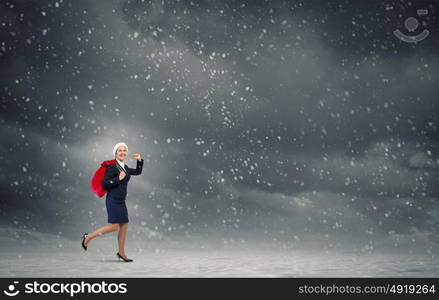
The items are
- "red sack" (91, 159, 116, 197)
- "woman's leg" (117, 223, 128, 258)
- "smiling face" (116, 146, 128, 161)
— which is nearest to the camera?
"red sack" (91, 159, 116, 197)

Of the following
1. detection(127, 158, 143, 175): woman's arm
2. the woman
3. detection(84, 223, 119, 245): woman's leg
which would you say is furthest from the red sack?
detection(84, 223, 119, 245): woman's leg

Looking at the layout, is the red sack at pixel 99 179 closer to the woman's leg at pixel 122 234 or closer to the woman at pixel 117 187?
the woman at pixel 117 187

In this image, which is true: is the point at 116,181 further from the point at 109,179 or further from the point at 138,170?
the point at 138,170

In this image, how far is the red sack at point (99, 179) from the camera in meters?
10.5

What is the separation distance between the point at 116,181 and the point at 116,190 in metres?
0.24

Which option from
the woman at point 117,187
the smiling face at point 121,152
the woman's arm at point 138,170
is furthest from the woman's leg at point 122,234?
the smiling face at point 121,152

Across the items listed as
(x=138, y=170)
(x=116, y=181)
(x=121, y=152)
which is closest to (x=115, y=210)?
(x=116, y=181)

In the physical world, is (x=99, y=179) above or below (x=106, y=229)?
above

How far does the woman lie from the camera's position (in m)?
10.6

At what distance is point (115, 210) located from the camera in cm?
1077

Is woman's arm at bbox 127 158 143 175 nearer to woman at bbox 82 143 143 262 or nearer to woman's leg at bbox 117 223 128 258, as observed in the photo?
woman at bbox 82 143 143 262

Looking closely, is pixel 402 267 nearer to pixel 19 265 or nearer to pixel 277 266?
pixel 277 266

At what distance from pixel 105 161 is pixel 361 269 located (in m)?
6.84

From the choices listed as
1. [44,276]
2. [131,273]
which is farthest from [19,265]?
[131,273]
